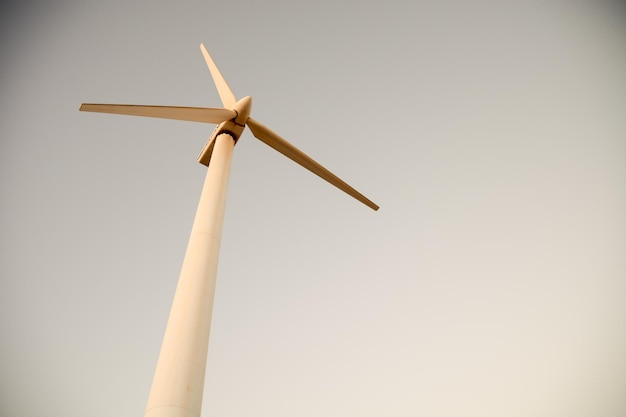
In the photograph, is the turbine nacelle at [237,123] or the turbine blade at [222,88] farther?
the turbine blade at [222,88]

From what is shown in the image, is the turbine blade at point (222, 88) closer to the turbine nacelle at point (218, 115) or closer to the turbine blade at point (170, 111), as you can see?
the turbine nacelle at point (218, 115)

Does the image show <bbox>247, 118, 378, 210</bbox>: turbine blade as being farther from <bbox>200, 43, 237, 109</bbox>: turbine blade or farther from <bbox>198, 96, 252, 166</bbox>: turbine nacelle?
<bbox>200, 43, 237, 109</bbox>: turbine blade

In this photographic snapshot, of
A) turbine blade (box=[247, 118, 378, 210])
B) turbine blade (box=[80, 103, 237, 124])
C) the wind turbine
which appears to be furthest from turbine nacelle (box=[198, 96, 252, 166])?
turbine blade (box=[247, 118, 378, 210])

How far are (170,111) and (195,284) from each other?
25.3 ft

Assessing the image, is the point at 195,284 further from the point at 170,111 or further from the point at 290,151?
the point at 290,151

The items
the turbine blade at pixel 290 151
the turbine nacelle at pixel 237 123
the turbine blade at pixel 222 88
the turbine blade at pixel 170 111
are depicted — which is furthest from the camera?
the turbine blade at pixel 222 88

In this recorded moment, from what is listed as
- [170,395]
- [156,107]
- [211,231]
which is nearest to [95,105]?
[156,107]

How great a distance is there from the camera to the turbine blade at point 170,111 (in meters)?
12.2

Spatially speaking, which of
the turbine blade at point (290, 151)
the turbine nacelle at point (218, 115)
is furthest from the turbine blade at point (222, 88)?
the turbine blade at point (290, 151)

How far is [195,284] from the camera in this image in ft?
24.0

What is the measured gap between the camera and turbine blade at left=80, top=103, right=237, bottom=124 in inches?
480

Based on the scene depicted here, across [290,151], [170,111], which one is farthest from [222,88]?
[290,151]

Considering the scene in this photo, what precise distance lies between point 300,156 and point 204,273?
27.1 feet

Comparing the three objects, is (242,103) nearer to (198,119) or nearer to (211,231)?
(198,119)
